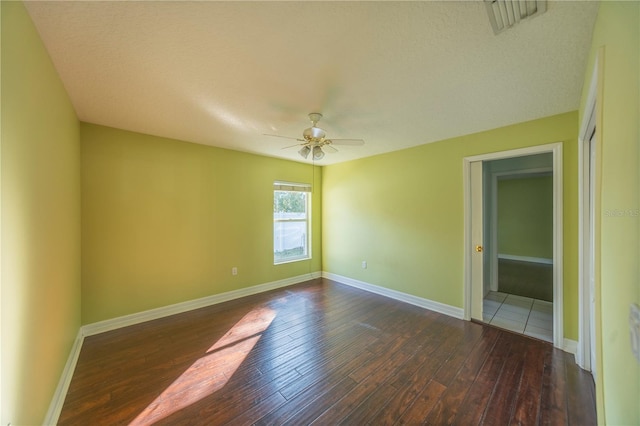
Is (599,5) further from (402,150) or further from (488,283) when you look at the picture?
(488,283)

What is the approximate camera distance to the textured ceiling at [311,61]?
4.15 feet

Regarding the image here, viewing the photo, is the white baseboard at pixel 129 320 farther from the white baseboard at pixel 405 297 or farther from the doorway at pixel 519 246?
the doorway at pixel 519 246

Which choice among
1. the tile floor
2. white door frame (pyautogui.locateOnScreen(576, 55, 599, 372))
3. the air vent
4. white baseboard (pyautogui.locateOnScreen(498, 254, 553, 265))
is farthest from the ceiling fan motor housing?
white baseboard (pyautogui.locateOnScreen(498, 254, 553, 265))

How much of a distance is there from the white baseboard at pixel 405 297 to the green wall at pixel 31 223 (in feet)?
12.6

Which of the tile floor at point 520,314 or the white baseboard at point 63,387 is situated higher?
the white baseboard at point 63,387

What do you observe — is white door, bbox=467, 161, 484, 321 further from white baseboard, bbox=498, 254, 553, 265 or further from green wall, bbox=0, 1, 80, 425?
white baseboard, bbox=498, 254, 553, 265

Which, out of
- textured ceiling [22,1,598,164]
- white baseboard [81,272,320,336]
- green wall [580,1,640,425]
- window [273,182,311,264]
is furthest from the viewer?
window [273,182,311,264]

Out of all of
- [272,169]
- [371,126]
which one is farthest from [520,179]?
[272,169]

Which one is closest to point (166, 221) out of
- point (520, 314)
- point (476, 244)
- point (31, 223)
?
point (31, 223)

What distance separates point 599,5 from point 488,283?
4.08 meters

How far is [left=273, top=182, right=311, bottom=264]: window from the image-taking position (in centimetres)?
461

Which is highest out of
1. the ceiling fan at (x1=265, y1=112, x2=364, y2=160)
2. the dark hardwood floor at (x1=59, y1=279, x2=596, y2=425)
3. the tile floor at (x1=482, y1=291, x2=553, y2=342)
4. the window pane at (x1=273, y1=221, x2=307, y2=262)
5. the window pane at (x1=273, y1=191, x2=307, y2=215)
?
the ceiling fan at (x1=265, y1=112, x2=364, y2=160)

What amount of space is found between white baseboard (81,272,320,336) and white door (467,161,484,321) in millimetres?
3052

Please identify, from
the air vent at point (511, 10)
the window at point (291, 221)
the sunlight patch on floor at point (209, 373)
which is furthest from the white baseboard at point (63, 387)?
the air vent at point (511, 10)
